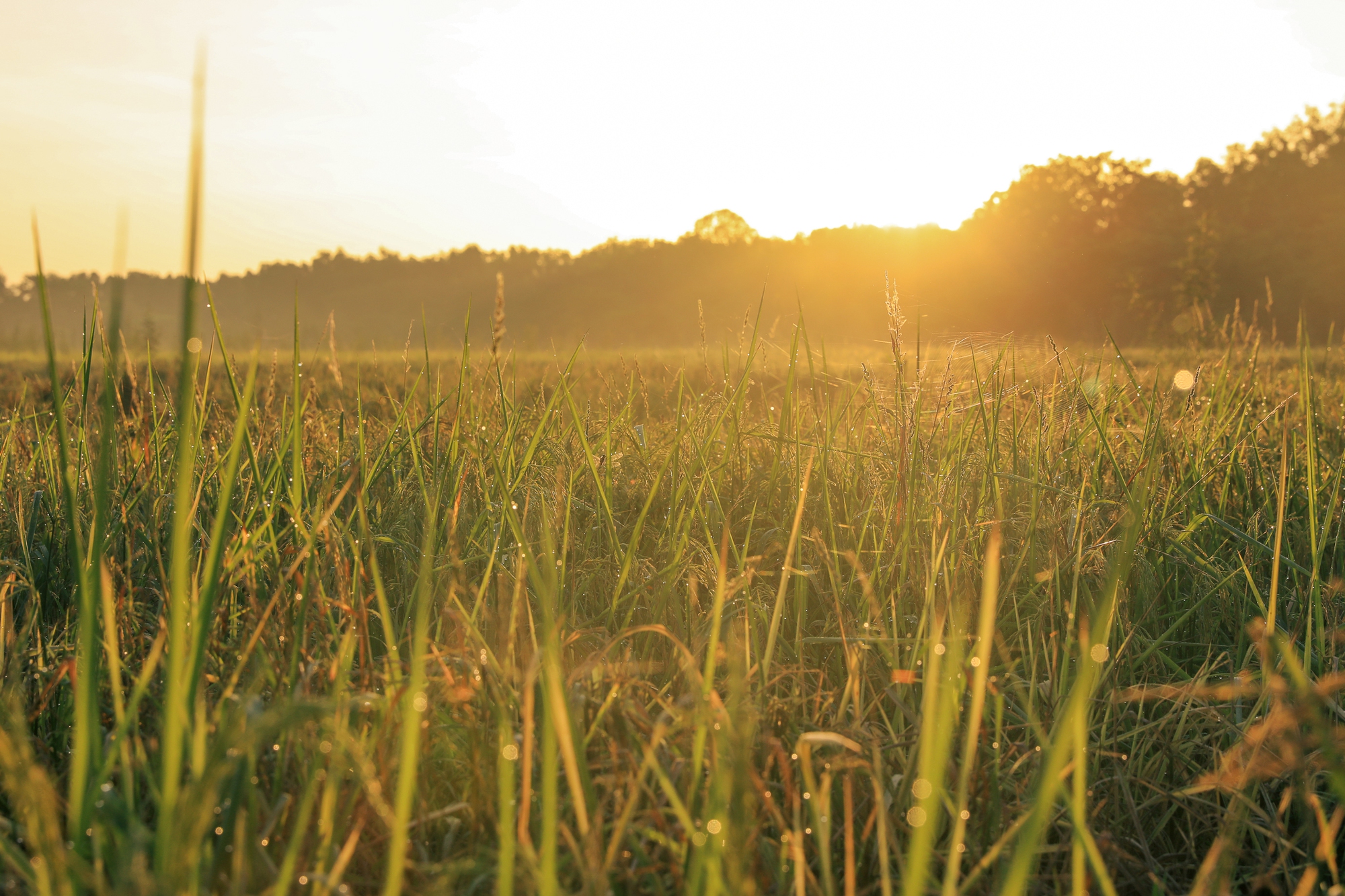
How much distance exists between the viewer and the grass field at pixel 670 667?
64 centimetres

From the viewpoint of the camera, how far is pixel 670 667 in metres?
1.21

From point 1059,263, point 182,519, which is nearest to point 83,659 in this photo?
point 182,519

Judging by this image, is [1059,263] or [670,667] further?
[1059,263]

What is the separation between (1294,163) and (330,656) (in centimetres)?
4399

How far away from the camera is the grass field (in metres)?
0.64

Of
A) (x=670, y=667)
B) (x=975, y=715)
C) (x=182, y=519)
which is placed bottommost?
(x=670, y=667)

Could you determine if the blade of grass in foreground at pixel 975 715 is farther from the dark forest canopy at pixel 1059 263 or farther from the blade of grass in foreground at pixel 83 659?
the dark forest canopy at pixel 1059 263

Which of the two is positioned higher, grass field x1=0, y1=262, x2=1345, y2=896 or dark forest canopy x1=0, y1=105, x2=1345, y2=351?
dark forest canopy x1=0, y1=105, x2=1345, y2=351

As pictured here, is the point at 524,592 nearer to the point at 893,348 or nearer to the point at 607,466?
the point at 607,466

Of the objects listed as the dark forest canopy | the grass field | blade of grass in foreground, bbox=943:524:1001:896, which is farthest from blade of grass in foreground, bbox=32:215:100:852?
the dark forest canopy

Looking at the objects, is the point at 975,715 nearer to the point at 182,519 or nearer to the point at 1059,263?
the point at 182,519

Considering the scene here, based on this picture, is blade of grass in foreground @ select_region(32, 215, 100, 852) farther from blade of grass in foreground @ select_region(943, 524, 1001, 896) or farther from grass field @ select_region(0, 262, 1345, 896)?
blade of grass in foreground @ select_region(943, 524, 1001, 896)

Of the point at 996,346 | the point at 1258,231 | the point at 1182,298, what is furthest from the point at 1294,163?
the point at 996,346

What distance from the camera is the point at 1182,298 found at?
55.3 ft
